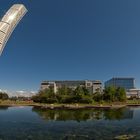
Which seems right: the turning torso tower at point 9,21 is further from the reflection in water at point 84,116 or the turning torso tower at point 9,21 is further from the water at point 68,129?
the reflection in water at point 84,116

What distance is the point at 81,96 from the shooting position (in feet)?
343

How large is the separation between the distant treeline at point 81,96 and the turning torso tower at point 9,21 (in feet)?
320

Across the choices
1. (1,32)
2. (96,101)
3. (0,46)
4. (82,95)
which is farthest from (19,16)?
(96,101)

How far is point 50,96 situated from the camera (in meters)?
117

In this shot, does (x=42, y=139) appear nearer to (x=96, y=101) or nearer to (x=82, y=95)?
(x=82, y=95)

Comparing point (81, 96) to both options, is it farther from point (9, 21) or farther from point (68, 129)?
point (9, 21)

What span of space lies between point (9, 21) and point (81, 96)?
98.8 meters

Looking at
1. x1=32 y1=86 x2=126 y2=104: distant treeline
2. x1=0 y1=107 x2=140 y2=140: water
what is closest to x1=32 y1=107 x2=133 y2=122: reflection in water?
x1=0 y1=107 x2=140 y2=140: water

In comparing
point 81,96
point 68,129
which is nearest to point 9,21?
point 68,129

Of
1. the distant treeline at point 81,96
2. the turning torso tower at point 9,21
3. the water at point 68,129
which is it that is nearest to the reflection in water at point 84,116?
the water at point 68,129

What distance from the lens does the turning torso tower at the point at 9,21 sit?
6597 millimetres

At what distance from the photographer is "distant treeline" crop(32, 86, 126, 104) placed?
346ft

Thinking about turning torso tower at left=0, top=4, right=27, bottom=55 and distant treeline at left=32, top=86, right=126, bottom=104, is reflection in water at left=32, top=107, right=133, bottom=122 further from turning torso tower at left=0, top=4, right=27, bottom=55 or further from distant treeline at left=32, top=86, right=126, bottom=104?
distant treeline at left=32, top=86, right=126, bottom=104

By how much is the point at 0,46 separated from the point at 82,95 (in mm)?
99364
